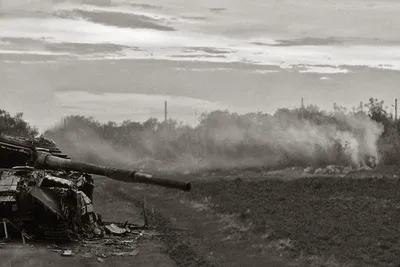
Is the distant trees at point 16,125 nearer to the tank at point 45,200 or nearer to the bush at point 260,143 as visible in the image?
the bush at point 260,143

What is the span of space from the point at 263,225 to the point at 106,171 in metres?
9.63

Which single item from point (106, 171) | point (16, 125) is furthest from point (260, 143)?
point (106, 171)

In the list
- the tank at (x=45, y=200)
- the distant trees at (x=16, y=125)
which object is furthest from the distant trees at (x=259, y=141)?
the tank at (x=45, y=200)

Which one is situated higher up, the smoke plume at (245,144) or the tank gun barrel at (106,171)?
the tank gun barrel at (106,171)

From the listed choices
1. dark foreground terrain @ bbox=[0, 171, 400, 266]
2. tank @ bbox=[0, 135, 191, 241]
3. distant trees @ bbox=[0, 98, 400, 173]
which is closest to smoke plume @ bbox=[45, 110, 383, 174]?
distant trees @ bbox=[0, 98, 400, 173]

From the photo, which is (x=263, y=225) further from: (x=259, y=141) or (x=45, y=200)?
→ (x=259, y=141)

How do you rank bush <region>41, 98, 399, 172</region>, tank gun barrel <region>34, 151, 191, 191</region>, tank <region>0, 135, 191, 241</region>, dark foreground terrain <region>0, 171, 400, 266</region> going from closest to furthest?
tank gun barrel <region>34, 151, 191, 191</region>
dark foreground terrain <region>0, 171, 400, 266</region>
tank <region>0, 135, 191, 241</region>
bush <region>41, 98, 399, 172</region>

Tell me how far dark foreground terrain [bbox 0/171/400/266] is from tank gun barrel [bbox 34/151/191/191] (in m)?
2.89

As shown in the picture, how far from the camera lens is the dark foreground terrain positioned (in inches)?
1013

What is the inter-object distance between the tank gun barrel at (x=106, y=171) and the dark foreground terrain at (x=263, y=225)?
289 cm

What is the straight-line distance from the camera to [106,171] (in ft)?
83.7

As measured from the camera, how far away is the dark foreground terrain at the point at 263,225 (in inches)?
1013

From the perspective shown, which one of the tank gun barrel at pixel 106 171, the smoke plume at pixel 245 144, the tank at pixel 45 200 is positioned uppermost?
the tank gun barrel at pixel 106 171

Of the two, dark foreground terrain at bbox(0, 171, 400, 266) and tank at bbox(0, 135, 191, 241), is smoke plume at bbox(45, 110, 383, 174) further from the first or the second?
tank at bbox(0, 135, 191, 241)
